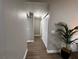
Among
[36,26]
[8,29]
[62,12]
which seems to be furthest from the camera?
[36,26]

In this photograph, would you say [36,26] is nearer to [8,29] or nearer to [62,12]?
[62,12]

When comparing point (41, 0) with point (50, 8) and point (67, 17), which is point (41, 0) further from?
point (67, 17)

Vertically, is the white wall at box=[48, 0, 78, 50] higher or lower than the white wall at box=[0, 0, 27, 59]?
higher

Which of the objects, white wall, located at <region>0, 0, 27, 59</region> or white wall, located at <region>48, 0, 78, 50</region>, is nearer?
white wall, located at <region>0, 0, 27, 59</region>

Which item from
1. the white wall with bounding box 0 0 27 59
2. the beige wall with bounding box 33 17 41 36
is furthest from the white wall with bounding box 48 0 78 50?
the beige wall with bounding box 33 17 41 36

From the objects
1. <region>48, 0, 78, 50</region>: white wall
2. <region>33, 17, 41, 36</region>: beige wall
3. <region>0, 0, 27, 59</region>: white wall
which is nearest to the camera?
<region>0, 0, 27, 59</region>: white wall

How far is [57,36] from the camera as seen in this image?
5305 millimetres

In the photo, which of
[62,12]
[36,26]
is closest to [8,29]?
[62,12]

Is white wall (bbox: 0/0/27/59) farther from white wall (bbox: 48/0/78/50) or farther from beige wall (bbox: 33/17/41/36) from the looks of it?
beige wall (bbox: 33/17/41/36)

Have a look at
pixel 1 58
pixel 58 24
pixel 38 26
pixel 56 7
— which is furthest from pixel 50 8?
pixel 38 26

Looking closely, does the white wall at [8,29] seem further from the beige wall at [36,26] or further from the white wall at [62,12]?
the beige wall at [36,26]

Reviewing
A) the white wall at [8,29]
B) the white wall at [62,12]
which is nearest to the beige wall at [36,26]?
the white wall at [62,12]

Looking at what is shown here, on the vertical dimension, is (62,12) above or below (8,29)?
above

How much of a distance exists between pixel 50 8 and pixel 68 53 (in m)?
2.15
